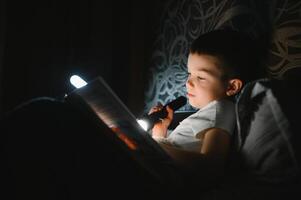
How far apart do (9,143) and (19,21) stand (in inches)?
62.2

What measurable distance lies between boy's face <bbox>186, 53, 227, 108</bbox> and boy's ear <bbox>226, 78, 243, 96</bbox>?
0.06 feet

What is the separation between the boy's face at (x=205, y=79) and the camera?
48.7 inches

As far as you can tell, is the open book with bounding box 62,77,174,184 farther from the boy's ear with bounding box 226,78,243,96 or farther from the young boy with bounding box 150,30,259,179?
the boy's ear with bounding box 226,78,243,96

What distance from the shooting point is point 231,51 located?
1244 mm

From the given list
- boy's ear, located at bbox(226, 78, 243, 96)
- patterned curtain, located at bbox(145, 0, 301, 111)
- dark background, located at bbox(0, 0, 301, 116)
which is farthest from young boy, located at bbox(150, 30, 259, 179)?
dark background, located at bbox(0, 0, 301, 116)

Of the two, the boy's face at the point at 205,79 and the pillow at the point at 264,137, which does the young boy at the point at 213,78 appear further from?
the pillow at the point at 264,137

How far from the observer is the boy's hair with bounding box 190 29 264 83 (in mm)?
1242

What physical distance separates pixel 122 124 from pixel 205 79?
537 millimetres

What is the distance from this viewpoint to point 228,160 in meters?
0.99

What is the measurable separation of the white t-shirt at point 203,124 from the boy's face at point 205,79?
4.6 inches

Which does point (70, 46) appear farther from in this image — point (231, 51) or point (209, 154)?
point (209, 154)

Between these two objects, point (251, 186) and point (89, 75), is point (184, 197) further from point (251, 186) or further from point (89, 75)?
point (89, 75)

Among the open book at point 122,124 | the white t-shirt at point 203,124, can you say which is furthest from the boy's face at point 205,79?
the open book at point 122,124

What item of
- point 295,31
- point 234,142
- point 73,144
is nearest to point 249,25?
point 295,31
